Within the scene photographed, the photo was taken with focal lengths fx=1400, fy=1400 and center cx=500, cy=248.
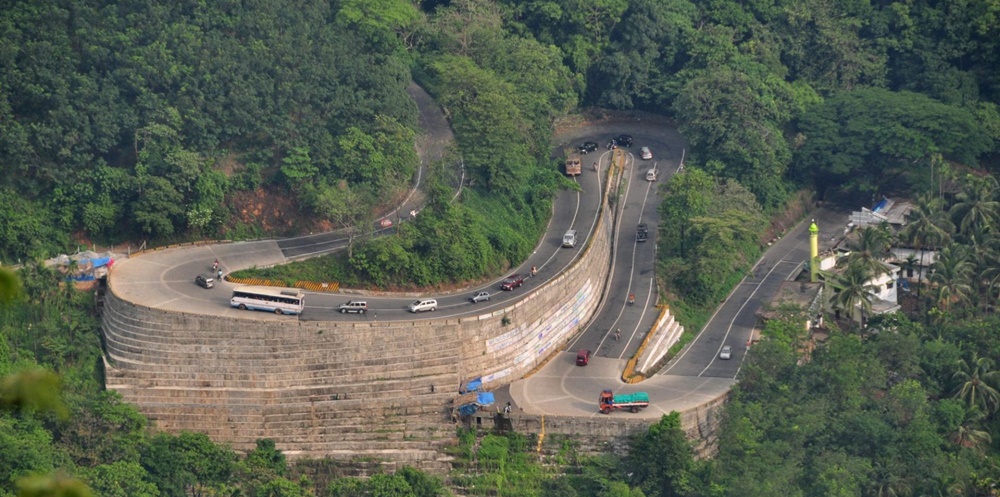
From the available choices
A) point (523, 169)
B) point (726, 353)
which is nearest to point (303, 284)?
point (523, 169)

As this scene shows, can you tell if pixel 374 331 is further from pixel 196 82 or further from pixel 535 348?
pixel 196 82

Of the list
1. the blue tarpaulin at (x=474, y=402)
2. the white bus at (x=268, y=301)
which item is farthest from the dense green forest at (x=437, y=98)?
the blue tarpaulin at (x=474, y=402)

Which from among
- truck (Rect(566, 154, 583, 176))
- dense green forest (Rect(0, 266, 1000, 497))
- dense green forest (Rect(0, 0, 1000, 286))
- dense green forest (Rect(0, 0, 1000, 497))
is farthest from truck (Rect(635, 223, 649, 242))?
dense green forest (Rect(0, 266, 1000, 497))

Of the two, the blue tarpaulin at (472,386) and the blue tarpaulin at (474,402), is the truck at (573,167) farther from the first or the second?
the blue tarpaulin at (474,402)

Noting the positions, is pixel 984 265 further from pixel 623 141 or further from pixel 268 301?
pixel 268 301

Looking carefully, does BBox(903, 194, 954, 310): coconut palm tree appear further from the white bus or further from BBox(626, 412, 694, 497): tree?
the white bus
